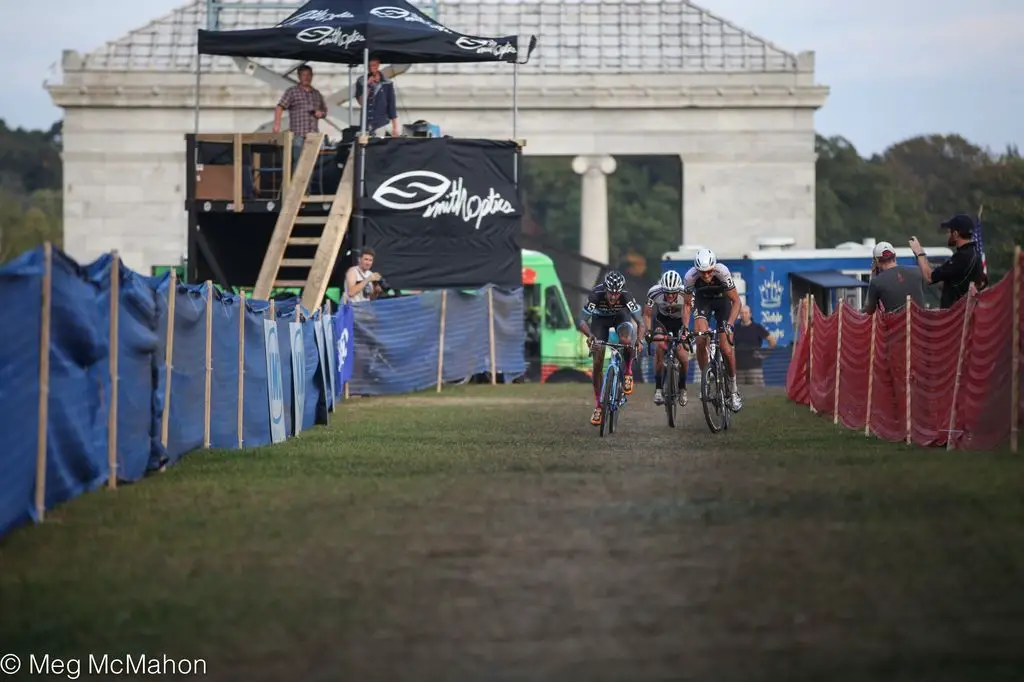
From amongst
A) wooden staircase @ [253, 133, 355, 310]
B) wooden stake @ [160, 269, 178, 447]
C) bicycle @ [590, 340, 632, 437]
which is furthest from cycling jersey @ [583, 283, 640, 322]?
wooden staircase @ [253, 133, 355, 310]

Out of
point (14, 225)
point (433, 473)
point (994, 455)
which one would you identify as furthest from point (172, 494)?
point (14, 225)

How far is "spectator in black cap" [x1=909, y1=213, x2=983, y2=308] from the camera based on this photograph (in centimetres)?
1662

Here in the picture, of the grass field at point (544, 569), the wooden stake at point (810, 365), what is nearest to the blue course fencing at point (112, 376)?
the grass field at point (544, 569)

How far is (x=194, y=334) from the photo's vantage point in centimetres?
1581

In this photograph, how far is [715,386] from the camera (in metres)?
19.0

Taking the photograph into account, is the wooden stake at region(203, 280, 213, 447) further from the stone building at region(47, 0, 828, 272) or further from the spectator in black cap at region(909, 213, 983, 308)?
the stone building at region(47, 0, 828, 272)

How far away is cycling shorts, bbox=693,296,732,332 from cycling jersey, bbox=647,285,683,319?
568 mm

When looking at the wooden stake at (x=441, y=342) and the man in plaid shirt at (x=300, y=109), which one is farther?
the wooden stake at (x=441, y=342)

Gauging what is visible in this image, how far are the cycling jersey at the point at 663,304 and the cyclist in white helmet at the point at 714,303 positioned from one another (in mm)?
616

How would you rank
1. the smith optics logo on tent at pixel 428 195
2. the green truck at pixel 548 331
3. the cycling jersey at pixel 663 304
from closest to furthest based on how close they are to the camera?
the cycling jersey at pixel 663 304 → the smith optics logo on tent at pixel 428 195 → the green truck at pixel 548 331

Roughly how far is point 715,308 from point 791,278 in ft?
67.8

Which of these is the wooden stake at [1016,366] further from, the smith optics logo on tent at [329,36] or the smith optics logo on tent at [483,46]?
the smith optics logo on tent at [329,36]

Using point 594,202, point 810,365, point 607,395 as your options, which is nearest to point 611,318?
point 607,395

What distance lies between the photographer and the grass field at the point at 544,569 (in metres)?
7.29
